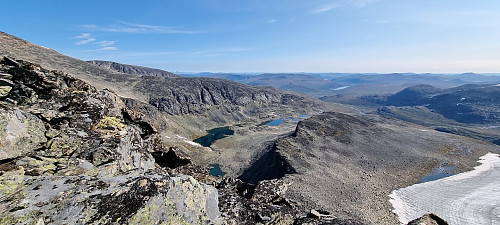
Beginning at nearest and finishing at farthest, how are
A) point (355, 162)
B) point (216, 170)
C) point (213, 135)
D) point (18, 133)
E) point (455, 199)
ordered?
1. point (18, 133)
2. point (455, 199)
3. point (355, 162)
4. point (216, 170)
5. point (213, 135)

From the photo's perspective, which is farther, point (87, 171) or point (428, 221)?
point (87, 171)

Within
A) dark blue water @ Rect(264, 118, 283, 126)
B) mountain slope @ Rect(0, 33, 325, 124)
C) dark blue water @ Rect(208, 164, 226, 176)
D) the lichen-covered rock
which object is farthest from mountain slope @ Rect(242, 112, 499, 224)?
mountain slope @ Rect(0, 33, 325, 124)

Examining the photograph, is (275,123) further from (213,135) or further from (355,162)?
(355,162)

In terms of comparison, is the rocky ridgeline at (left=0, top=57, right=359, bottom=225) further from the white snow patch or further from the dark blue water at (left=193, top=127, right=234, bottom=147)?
the dark blue water at (left=193, top=127, right=234, bottom=147)

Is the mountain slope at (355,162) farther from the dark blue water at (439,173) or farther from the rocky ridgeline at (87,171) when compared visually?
the rocky ridgeline at (87,171)

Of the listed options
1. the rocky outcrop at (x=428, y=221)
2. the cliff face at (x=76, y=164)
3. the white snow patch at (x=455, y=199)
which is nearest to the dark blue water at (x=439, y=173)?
the white snow patch at (x=455, y=199)

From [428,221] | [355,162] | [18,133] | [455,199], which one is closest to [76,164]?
[18,133]
